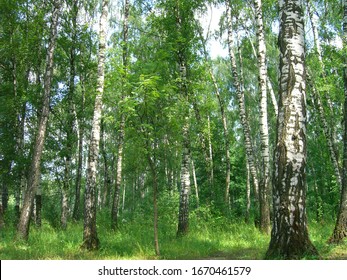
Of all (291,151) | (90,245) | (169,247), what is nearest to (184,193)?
(169,247)

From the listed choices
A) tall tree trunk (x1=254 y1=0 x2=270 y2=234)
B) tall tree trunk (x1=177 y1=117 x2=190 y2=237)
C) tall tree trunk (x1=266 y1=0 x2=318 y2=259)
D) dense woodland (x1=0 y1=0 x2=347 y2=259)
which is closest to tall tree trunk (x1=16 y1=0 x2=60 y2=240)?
dense woodland (x1=0 y1=0 x2=347 y2=259)

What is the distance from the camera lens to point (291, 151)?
564 centimetres

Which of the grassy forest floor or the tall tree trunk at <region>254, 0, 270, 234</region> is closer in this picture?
the grassy forest floor

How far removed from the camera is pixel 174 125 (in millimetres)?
7930

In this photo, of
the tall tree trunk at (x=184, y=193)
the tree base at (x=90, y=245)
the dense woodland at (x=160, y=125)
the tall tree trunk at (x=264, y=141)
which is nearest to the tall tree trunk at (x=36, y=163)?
the dense woodland at (x=160, y=125)

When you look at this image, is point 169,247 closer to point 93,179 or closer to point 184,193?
point 184,193

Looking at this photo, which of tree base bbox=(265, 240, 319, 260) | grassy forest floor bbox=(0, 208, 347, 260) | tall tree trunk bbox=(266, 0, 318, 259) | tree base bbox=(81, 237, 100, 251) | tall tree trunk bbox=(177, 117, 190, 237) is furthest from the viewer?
tall tree trunk bbox=(177, 117, 190, 237)

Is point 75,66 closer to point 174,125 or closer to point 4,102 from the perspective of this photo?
point 4,102

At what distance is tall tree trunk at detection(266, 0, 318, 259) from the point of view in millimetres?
5441

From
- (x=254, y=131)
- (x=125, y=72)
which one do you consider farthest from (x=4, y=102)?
(x=254, y=131)

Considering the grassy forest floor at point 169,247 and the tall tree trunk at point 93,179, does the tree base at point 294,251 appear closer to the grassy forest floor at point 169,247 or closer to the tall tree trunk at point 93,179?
the grassy forest floor at point 169,247

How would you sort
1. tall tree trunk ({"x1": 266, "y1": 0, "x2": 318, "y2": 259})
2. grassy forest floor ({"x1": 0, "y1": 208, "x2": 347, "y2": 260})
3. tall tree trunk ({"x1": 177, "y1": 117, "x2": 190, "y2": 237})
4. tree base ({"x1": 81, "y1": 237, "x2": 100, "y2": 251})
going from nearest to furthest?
tall tree trunk ({"x1": 266, "y1": 0, "x2": 318, "y2": 259})
grassy forest floor ({"x1": 0, "y1": 208, "x2": 347, "y2": 260})
tree base ({"x1": 81, "y1": 237, "x2": 100, "y2": 251})
tall tree trunk ({"x1": 177, "y1": 117, "x2": 190, "y2": 237})

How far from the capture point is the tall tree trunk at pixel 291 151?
5441 millimetres

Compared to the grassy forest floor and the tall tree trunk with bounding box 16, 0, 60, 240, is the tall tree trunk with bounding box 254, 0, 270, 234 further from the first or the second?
the tall tree trunk with bounding box 16, 0, 60, 240
